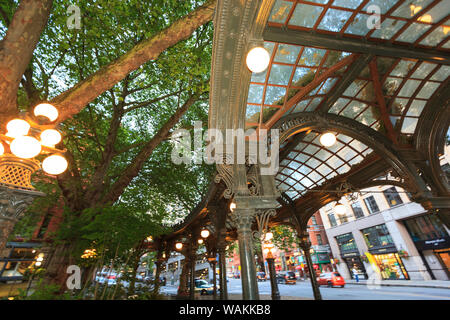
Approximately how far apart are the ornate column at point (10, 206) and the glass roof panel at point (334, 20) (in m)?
6.52

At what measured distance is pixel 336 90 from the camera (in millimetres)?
6148

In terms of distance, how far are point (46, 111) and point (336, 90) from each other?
7140 mm

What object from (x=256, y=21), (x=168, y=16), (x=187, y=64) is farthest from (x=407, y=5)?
(x=168, y=16)

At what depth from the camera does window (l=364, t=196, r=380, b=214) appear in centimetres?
2531

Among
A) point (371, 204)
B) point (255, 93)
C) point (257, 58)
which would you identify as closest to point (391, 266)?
point (371, 204)

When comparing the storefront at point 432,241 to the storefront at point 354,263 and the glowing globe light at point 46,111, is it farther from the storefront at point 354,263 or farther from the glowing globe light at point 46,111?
the glowing globe light at point 46,111

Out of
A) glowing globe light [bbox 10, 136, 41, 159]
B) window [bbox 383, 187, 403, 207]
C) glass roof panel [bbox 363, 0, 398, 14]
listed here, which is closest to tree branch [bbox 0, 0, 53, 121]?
glowing globe light [bbox 10, 136, 41, 159]

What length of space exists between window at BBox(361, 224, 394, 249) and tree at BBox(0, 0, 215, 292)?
81.7 feet

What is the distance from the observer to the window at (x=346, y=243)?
27641 millimetres

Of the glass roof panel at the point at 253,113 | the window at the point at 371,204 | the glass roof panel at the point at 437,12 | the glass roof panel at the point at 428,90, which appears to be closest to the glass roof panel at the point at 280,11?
the glass roof panel at the point at 253,113

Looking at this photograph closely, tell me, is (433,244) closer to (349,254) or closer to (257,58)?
(349,254)

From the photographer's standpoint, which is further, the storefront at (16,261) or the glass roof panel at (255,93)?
the storefront at (16,261)

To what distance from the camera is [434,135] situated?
7875mm
